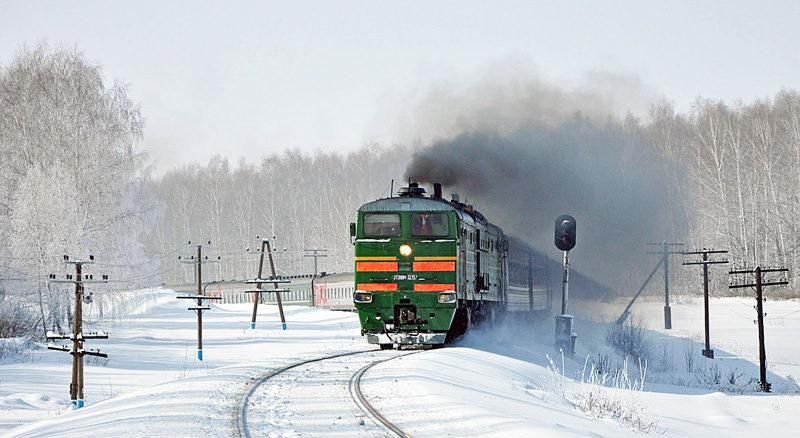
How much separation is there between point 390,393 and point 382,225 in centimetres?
876

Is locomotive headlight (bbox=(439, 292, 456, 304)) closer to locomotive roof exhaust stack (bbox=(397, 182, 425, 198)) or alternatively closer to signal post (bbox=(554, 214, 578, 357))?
signal post (bbox=(554, 214, 578, 357))

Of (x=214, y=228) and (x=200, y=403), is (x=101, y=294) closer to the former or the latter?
(x=200, y=403)

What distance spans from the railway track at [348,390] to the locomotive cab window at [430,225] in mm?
3061

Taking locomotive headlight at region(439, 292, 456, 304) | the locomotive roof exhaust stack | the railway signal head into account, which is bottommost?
locomotive headlight at region(439, 292, 456, 304)

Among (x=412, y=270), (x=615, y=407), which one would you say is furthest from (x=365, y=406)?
(x=412, y=270)

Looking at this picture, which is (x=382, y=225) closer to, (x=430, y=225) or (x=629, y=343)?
(x=430, y=225)

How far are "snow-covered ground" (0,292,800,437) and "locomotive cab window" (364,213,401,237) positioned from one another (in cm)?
333

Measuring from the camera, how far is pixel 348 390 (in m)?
14.1

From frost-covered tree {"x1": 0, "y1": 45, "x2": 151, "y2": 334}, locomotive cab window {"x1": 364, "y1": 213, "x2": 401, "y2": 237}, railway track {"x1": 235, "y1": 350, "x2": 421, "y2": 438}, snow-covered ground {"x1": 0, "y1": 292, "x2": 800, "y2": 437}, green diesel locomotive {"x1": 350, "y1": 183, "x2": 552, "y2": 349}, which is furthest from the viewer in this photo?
frost-covered tree {"x1": 0, "y1": 45, "x2": 151, "y2": 334}

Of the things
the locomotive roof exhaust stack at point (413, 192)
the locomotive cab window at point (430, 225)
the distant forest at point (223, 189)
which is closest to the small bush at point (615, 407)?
the locomotive cab window at point (430, 225)

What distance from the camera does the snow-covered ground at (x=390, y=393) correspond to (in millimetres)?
11320

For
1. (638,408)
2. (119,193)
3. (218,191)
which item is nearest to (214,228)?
(218,191)

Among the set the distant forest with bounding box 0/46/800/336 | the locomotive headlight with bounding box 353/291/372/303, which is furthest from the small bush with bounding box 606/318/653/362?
the locomotive headlight with bounding box 353/291/372/303

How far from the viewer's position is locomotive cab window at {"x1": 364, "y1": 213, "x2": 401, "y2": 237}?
22.0 m
